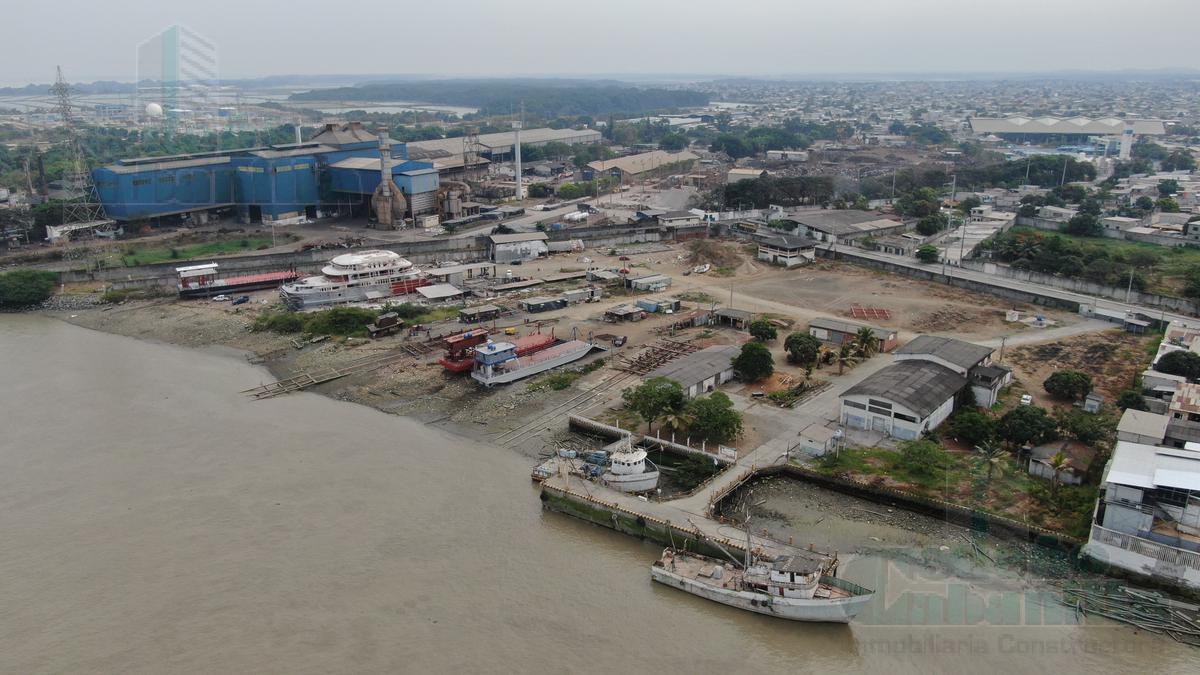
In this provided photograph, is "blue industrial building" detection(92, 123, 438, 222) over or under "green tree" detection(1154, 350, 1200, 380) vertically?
over

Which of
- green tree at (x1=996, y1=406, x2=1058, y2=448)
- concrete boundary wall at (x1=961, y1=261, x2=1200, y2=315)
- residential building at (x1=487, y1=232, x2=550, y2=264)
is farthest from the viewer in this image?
residential building at (x1=487, y1=232, x2=550, y2=264)

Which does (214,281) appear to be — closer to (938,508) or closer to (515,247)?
(515,247)

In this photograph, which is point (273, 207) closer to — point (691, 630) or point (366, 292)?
point (366, 292)

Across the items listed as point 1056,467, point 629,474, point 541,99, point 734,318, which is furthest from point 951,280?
point 541,99

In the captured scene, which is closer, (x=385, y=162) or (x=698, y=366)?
(x=698, y=366)

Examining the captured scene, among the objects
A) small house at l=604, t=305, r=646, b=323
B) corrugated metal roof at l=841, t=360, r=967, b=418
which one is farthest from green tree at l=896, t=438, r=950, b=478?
small house at l=604, t=305, r=646, b=323

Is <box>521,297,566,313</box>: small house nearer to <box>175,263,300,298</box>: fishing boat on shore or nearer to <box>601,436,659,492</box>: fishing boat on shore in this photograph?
<box>175,263,300,298</box>: fishing boat on shore
